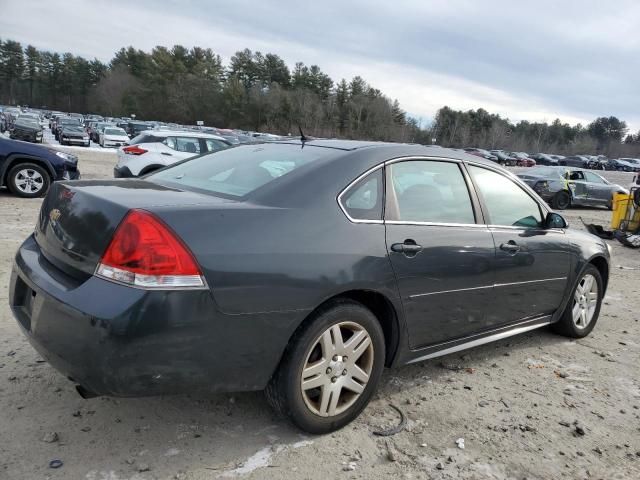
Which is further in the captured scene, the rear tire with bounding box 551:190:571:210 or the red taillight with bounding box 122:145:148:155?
the rear tire with bounding box 551:190:571:210

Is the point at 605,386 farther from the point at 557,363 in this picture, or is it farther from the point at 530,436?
the point at 530,436

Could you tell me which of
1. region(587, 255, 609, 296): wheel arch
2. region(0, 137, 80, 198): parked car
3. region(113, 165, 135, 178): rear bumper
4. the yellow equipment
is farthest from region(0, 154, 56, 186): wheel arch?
the yellow equipment

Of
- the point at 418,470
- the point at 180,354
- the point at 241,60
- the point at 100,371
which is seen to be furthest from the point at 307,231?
the point at 241,60

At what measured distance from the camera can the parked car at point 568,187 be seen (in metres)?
16.8

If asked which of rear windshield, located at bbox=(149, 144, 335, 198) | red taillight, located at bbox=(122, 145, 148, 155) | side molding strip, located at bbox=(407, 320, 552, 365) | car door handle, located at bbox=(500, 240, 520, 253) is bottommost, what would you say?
side molding strip, located at bbox=(407, 320, 552, 365)

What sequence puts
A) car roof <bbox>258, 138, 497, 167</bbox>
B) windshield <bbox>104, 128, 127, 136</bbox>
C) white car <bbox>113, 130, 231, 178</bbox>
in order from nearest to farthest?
car roof <bbox>258, 138, 497, 167</bbox> → white car <bbox>113, 130, 231, 178</bbox> → windshield <bbox>104, 128, 127, 136</bbox>

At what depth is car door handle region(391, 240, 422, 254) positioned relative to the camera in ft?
9.32

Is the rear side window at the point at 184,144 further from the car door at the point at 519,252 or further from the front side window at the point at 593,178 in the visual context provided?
the front side window at the point at 593,178

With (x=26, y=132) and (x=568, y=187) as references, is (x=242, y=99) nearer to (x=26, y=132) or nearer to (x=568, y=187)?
(x=26, y=132)

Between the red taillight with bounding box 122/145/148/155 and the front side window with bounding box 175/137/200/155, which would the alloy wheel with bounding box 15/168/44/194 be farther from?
the front side window with bounding box 175/137/200/155

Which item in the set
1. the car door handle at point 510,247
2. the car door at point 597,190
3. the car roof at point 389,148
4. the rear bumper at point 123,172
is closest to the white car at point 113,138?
the rear bumper at point 123,172

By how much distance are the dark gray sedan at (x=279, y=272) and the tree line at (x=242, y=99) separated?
7372 centimetres

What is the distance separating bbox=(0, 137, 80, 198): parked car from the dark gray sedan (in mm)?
7837

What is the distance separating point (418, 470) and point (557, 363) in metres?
2.07
